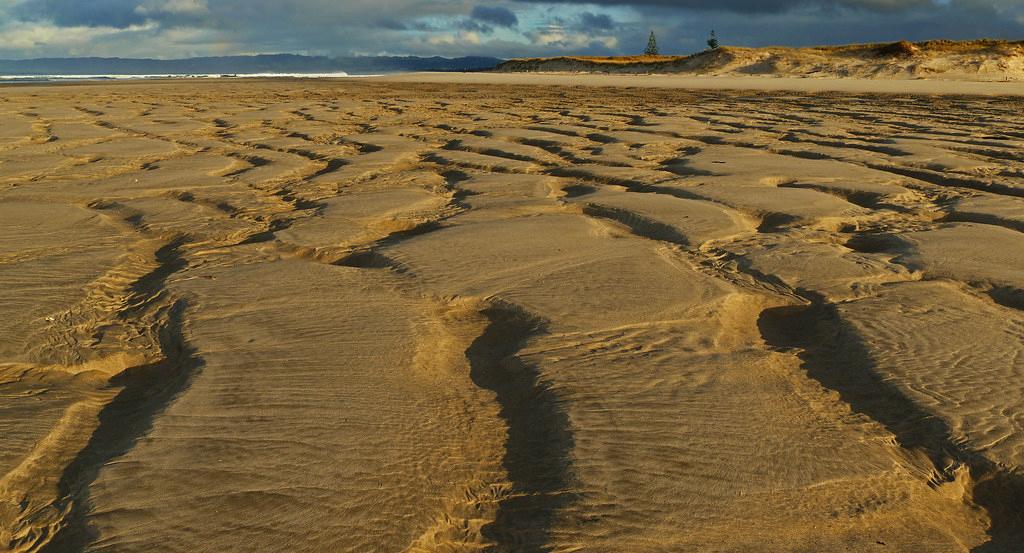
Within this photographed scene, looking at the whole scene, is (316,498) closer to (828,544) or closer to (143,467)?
(143,467)

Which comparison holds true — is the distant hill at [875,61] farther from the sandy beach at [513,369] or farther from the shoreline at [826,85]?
the sandy beach at [513,369]

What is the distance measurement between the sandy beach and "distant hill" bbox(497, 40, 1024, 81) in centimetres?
1793

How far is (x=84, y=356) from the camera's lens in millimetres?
1219

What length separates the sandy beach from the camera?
32.3 inches

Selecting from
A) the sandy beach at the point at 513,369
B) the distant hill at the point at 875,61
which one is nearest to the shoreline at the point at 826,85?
the distant hill at the point at 875,61

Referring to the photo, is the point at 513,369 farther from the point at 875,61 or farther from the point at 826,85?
the point at 875,61

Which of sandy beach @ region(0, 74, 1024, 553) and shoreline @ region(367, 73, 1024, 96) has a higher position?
shoreline @ region(367, 73, 1024, 96)

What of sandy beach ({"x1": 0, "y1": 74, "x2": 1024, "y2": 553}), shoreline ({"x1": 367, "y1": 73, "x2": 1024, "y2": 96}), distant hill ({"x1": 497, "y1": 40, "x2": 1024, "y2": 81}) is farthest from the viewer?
distant hill ({"x1": 497, "y1": 40, "x2": 1024, "y2": 81})

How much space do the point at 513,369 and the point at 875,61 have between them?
2086 centimetres

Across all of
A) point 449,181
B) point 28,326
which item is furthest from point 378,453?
point 449,181

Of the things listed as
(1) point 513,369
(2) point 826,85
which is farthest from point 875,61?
(1) point 513,369

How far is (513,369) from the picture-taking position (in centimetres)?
118

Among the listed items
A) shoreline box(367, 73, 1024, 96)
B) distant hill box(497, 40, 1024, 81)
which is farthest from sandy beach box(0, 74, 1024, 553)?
distant hill box(497, 40, 1024, 81)

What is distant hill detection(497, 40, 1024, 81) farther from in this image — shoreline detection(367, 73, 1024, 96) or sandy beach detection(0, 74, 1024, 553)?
sandy beach detection(0, 74, 1024, 553)
